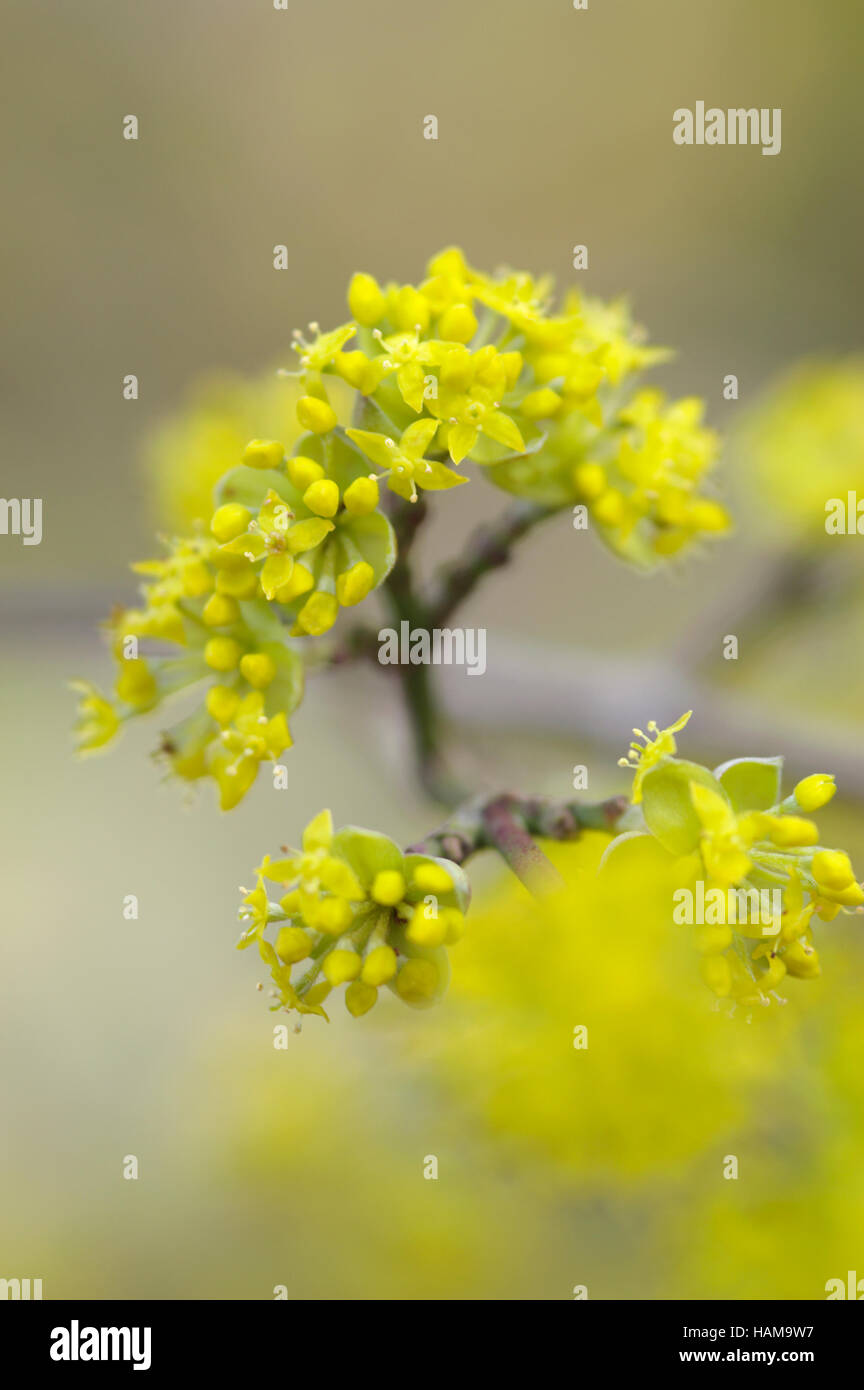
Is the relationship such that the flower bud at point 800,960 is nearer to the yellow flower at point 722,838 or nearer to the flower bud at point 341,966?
the yellow flower at point 722,838

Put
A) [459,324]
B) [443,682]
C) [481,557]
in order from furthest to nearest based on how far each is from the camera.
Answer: [443,682] → [481,557] → [459,324]

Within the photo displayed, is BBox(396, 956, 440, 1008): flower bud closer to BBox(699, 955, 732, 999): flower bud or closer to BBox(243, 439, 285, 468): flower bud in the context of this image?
BBox(699, 955, 732, 999): flower bud

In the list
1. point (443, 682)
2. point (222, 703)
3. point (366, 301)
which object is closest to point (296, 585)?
point (222, 703)

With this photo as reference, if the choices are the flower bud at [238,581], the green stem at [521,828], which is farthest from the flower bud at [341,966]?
the flower bud at [238,581]

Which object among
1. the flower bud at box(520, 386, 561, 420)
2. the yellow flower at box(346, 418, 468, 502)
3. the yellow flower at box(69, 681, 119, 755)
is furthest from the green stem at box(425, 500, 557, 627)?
the yellow flower at box(69, 681, 119, 755)

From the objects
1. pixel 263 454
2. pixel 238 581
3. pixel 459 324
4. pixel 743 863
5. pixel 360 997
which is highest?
pixel 459 324

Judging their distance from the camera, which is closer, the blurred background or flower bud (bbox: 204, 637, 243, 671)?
flower bud (bbox: 204, 637, 243, 671)

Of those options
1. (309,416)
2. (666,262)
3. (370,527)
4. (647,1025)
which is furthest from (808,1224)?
(666,262)

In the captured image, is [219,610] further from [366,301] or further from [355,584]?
[366,301]
